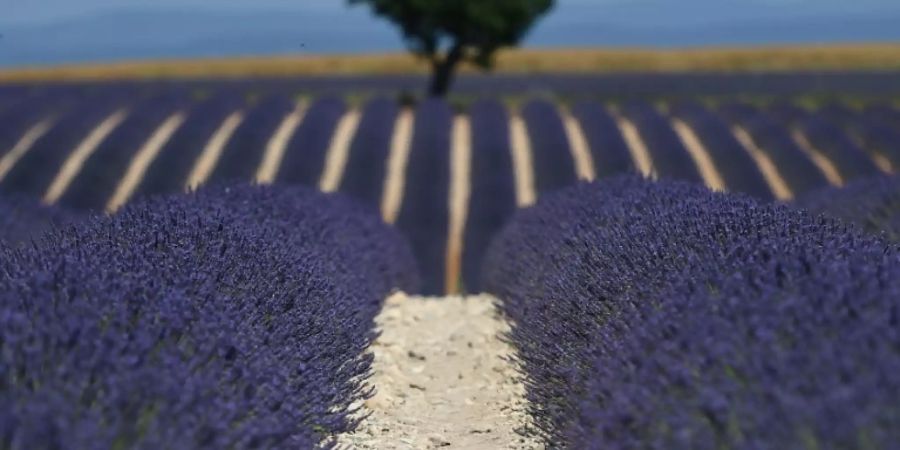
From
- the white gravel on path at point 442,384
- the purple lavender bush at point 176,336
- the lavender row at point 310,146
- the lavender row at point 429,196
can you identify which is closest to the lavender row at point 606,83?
the lavender row at point 310,146

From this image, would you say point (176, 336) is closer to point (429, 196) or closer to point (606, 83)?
point (429, 196)

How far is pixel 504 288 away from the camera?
732cm

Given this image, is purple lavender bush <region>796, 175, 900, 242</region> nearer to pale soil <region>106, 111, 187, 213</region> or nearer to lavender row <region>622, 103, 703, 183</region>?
lavender row <region>622, 103, 703, 183</region>

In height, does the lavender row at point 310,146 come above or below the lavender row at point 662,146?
above

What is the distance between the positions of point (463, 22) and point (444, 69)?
1660mm

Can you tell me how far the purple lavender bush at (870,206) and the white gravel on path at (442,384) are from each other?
2.21m

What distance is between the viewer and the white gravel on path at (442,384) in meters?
4.49

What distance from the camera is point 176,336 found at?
326 cm

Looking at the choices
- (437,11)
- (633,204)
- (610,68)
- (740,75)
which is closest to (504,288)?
(633,204)

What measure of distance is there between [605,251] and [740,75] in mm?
28137

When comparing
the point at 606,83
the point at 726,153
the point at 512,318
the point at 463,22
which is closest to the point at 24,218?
the point at 512,318

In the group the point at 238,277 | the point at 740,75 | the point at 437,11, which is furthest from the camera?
the point at 740,75

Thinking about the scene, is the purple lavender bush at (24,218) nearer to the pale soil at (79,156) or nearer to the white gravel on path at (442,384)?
the white gravel on path at (442,384)

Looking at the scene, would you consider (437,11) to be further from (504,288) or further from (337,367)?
(337,367)
